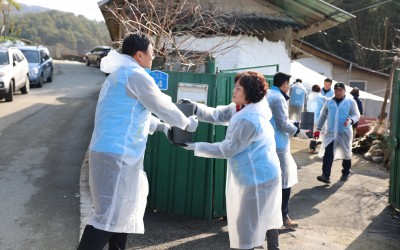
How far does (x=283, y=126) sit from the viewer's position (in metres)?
5.19

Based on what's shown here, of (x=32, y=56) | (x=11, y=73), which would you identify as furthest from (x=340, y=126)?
(x=32, y=56)

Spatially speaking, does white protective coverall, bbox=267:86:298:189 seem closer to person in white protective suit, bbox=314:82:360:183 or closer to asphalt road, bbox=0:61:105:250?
asphalt road, bbox=0:61:105:250

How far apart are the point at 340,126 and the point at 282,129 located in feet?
11.9

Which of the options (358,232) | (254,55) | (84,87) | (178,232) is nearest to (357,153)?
(254,55)

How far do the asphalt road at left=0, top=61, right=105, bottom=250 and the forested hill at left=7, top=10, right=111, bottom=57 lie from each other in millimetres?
57202

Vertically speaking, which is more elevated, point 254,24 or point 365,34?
point 365,34

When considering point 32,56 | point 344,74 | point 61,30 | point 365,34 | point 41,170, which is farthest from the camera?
point 61,30

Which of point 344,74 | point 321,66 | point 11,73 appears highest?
point 321,66

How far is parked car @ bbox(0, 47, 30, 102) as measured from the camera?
13.9 m

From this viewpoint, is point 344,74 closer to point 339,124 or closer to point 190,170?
point 339,124

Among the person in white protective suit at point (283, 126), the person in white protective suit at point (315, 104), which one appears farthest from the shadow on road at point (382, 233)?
the person in white protective suit at point (315, 104)

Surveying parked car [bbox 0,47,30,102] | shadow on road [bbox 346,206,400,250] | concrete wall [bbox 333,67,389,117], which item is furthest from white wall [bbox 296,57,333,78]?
shadow on road [bbox 346,206,400,250]

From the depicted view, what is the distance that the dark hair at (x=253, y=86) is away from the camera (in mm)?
3949

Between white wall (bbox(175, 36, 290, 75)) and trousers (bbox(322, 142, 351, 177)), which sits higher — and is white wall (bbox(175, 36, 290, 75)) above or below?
above
